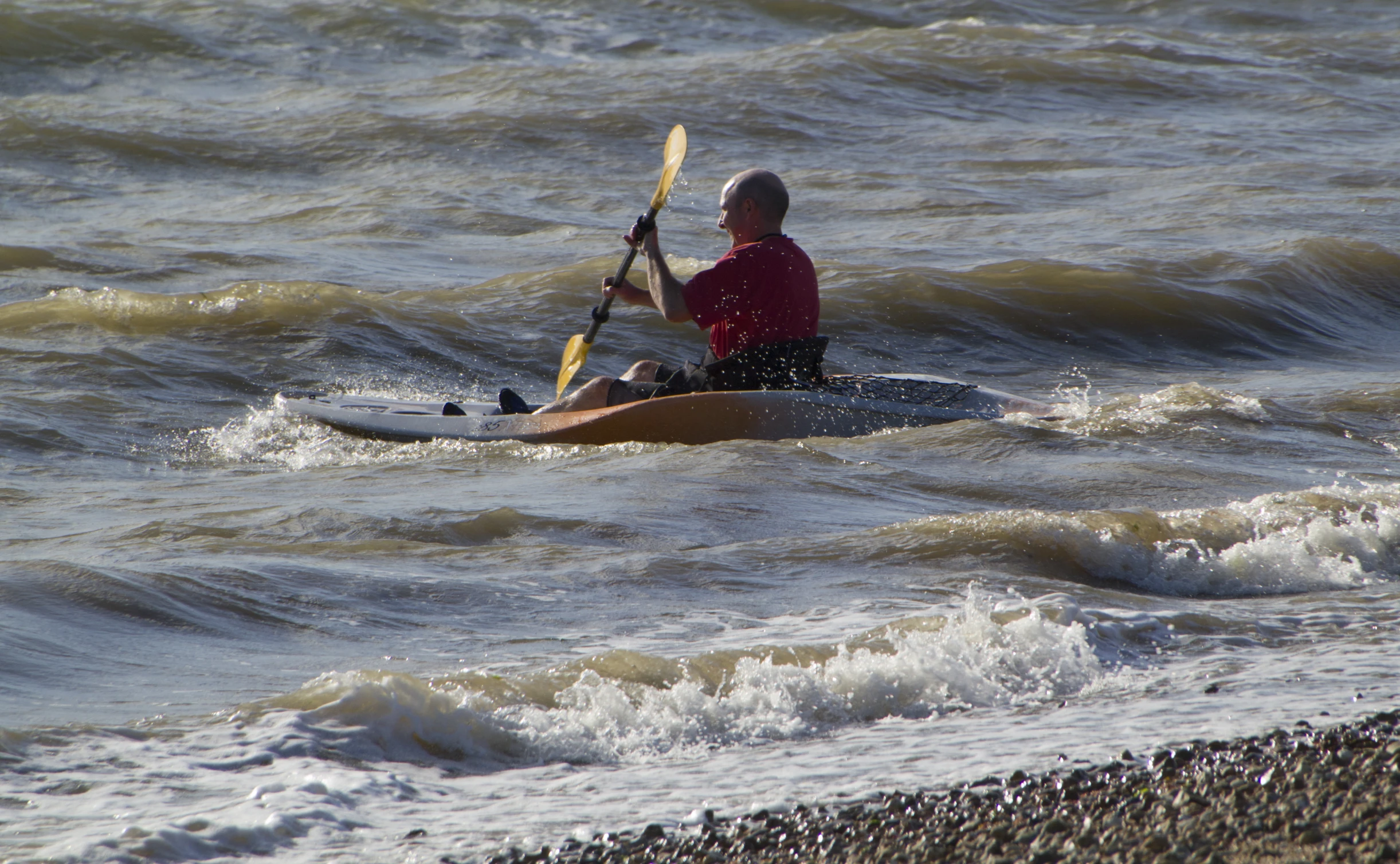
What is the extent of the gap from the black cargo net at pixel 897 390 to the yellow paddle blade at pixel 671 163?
1.11m

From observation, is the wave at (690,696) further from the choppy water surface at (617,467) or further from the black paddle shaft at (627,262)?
the black paddle shaft at (627,262)

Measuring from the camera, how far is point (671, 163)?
21.2 feet

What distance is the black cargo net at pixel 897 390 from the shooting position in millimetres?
6262

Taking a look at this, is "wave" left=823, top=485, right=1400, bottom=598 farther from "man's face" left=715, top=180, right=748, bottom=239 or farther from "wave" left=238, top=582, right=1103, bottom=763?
"man's face" left=715, top=180, right=748, bottom=239

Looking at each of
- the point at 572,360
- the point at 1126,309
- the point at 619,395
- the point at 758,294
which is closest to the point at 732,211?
the point at 758,294

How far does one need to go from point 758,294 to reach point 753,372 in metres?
0.42

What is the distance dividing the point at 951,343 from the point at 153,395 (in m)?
5.09

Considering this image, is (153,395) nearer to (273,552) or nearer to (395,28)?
(273,552)

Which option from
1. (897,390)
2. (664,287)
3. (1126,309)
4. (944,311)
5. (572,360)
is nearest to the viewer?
(664,287)

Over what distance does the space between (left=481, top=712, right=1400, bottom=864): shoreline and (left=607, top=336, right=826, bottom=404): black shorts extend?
130 inches

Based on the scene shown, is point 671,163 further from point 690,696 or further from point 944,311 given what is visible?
point 690,696

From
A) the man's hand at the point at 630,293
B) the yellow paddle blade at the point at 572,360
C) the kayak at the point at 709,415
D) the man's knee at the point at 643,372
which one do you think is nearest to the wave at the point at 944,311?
the yellow paddle blade at the point at 572,360

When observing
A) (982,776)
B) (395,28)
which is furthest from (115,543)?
(395,28)

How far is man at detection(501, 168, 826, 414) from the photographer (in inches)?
219
